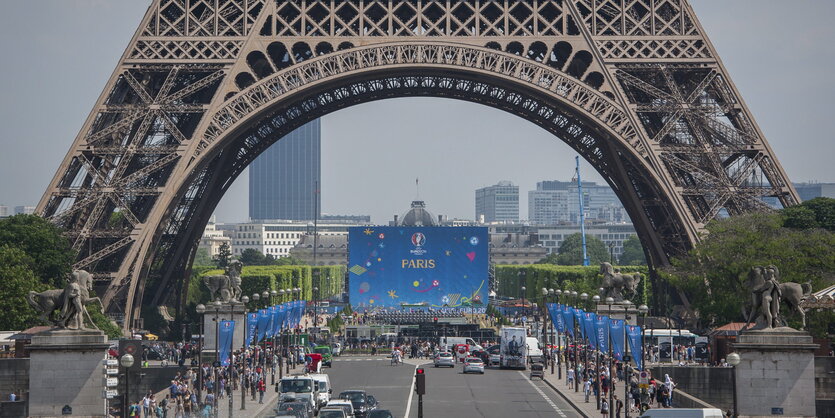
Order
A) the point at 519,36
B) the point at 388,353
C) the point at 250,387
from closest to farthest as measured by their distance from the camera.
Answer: the point at 250,387
the point at 519,36
the point at 388,353

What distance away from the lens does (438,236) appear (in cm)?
13388

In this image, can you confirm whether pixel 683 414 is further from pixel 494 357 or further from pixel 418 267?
pixel 418 267

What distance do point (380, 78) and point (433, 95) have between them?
30.1ft

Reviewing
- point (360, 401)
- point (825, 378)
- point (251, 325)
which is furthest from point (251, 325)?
point (825, 378)

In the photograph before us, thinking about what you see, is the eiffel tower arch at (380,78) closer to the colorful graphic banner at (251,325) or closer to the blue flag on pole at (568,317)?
the blue flag on pole at (568,317)

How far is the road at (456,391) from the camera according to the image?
60.9m

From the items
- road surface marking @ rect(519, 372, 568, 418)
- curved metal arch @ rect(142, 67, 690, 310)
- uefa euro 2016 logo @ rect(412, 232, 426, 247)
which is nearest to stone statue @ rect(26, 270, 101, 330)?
road surface marking @ rect(519, 372, 568, 418)

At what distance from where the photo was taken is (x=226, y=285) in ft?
251

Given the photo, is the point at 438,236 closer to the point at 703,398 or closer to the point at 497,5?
the point at 497,5

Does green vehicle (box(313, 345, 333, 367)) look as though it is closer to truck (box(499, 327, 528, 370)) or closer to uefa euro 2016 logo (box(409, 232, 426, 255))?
truck (box(499, 327, 528, 370))

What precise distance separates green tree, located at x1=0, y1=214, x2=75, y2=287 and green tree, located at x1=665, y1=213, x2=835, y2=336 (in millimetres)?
37124

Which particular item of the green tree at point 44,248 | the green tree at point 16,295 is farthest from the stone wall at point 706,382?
the green tree at point 44,248

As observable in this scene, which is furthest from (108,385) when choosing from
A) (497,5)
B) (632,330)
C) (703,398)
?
(497,5)

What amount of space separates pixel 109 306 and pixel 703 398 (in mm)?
37386
